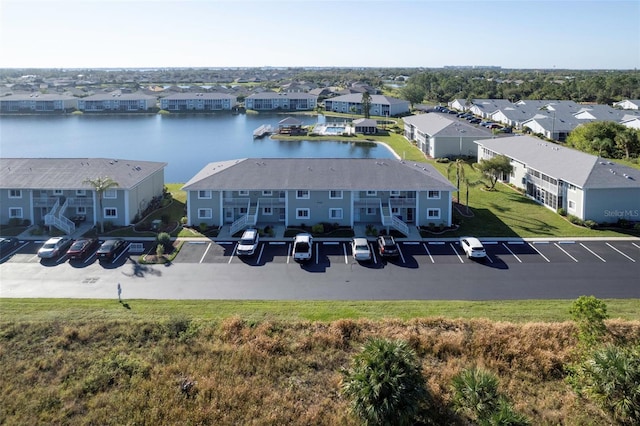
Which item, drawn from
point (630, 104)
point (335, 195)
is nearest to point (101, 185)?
point (335, 195)

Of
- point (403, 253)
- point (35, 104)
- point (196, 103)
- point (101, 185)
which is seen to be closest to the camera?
point (403, 253)

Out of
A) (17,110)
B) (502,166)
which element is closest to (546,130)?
(502,166)

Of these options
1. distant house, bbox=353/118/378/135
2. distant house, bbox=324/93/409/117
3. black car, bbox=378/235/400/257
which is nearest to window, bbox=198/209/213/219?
black car, bbox=378/235/400/257

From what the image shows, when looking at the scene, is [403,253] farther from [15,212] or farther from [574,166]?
[15,212]

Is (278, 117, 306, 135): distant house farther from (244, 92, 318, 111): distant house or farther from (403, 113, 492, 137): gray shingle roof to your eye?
(244, 92, 318, 111): distant house

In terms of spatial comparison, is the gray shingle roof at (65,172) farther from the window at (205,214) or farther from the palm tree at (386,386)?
the palm tree at (386,386)

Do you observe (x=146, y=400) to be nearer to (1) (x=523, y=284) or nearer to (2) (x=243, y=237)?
(2) (x=243, y=237)

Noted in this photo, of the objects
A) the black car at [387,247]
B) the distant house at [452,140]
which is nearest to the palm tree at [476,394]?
the black car at [387,247]
